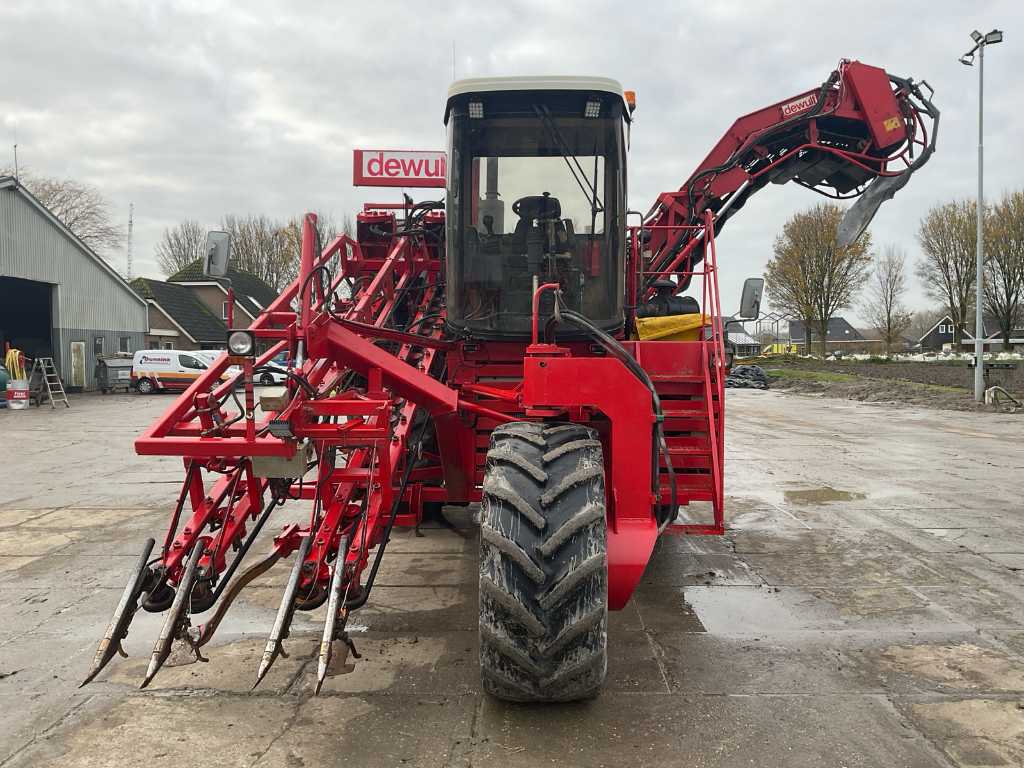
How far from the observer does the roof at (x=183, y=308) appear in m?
36.9

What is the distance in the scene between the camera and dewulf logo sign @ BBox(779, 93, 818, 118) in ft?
31.9

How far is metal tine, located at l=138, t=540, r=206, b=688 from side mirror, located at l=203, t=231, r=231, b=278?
1.44 metres

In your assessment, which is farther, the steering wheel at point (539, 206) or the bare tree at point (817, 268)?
the bare tree at point (817, 268)

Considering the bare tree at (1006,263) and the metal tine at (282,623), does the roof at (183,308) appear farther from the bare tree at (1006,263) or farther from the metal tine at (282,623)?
the bare tree at (1006,263)

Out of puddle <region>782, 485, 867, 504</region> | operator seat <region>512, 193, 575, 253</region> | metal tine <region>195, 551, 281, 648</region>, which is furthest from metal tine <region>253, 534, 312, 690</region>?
puddle <region>782, 485, 867, 504</region>

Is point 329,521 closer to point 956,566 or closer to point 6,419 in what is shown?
point 956,566

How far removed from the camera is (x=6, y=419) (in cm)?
1852

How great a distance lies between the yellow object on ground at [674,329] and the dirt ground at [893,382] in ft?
59.7

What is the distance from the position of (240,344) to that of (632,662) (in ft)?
8.81

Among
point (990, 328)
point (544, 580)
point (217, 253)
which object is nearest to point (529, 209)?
point (217, 253)

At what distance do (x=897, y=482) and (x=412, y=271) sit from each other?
7204mm

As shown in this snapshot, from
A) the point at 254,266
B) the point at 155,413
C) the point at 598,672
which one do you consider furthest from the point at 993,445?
the point at 254,266

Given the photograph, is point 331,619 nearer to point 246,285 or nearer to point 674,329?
point 674,329

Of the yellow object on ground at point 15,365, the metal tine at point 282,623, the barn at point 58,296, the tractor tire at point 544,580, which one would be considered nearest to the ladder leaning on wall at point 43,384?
the yellow object on ground at point 15,365
